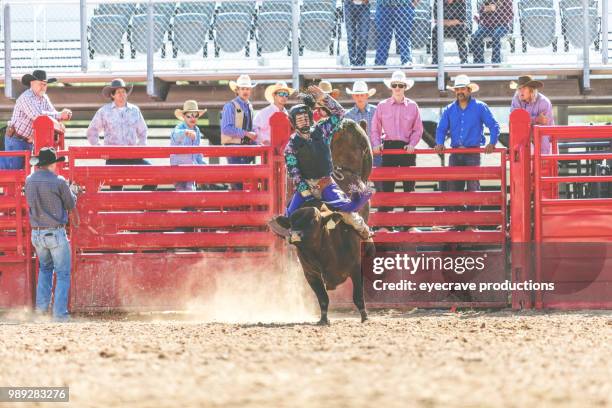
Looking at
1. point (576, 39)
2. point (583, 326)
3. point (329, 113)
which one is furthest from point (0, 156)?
point (576, 39)

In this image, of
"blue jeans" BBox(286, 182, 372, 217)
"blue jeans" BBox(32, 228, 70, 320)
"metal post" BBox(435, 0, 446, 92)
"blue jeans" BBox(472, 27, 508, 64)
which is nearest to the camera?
Result: "blue jeans" BBox(286, 182, 372, 217)

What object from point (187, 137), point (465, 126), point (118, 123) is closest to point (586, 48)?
point (465, 126)

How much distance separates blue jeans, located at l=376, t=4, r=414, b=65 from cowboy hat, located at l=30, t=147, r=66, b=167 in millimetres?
5086

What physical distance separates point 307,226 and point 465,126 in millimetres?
3191

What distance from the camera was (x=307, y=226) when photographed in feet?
30.7

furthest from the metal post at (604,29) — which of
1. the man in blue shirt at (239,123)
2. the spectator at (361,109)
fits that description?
the man in blue shirt at (239,123)

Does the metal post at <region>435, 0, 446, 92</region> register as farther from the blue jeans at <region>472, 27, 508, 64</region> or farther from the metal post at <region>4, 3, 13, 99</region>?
the metal post at <region>4, 3, 13, 99</region>

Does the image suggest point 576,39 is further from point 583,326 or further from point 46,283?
point 46,283

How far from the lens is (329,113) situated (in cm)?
1009

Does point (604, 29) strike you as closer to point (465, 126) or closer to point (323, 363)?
point (465, 126)

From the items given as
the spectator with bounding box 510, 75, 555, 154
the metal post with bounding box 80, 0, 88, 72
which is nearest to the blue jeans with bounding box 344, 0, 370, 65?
the spectator with bounding box 510, 75, 555, 154

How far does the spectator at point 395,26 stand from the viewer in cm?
1416

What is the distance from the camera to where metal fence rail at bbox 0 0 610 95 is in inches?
564

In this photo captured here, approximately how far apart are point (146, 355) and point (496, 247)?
18.0 ft
